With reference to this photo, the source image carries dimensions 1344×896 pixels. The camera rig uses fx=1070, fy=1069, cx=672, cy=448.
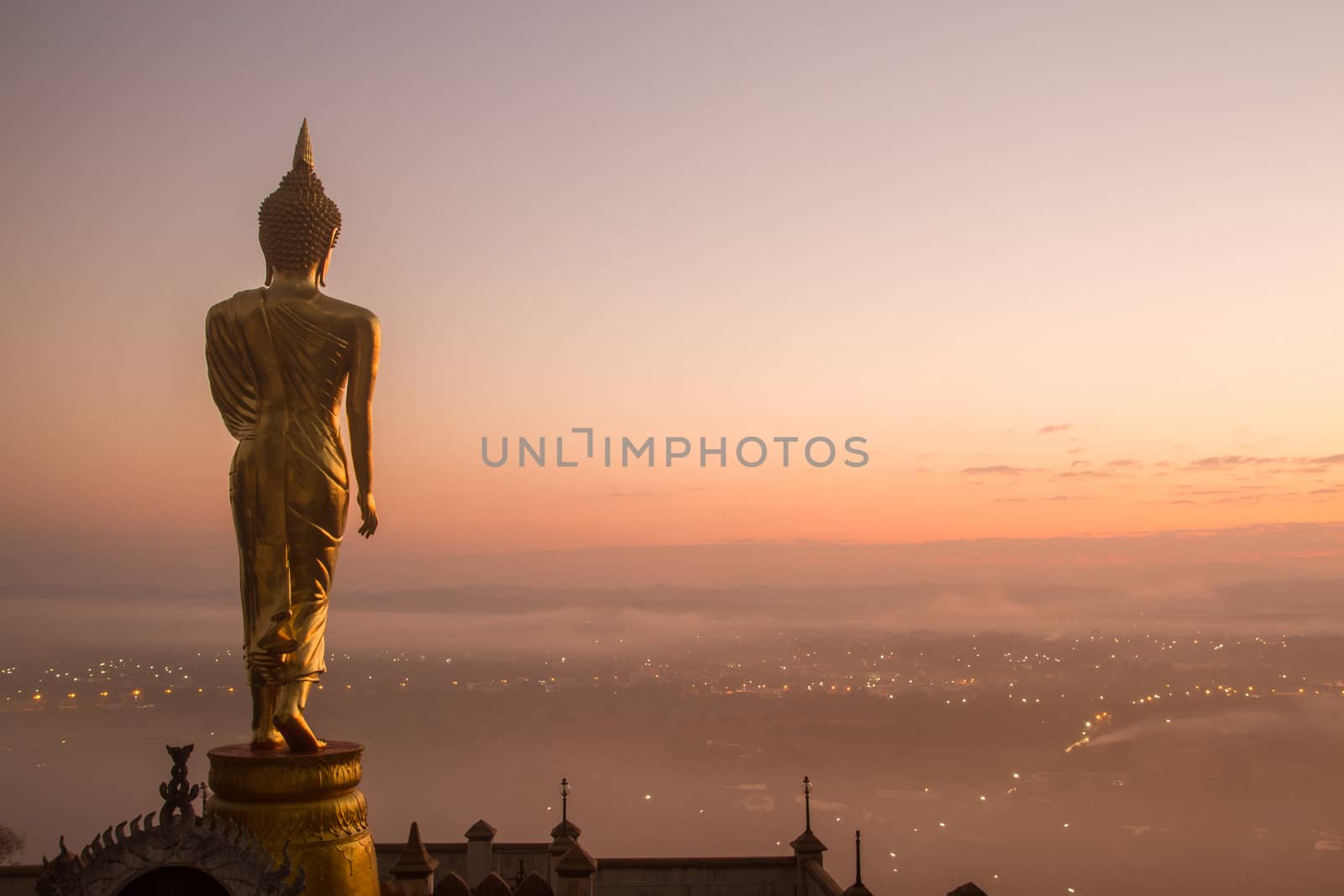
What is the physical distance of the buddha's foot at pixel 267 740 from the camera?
9.83m

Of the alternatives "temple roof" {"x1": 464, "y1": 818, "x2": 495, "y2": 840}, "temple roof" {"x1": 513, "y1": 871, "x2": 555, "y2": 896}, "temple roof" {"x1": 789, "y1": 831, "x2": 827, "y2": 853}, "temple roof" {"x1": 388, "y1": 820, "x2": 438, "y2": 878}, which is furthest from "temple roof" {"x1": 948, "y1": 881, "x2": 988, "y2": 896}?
"temple roof" {"x1": 464, "y1": 818, "x2": 495, "y2": 840}

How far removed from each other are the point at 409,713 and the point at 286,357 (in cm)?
3489

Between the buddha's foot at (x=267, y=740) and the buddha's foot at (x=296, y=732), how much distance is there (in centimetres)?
15

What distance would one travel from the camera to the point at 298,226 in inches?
418

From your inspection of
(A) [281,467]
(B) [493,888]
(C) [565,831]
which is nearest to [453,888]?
(B) [493,888]

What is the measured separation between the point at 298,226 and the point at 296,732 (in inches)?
192

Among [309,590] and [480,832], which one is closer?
[309,590]

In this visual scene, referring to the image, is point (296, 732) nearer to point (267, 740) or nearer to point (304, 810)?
point (267, 740)

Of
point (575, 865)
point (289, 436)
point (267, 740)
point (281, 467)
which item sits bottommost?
point (575, 865)

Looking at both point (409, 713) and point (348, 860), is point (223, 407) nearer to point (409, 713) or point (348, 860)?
point (348, 860)

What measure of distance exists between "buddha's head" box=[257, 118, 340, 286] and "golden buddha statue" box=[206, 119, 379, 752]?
12mm

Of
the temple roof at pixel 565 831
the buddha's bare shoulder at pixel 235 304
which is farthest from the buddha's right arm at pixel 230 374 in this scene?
the temple roof at pixel 565 831

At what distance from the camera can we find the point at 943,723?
51781 millimetres

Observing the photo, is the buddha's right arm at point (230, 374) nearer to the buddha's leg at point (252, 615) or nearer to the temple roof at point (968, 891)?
the buddha's leg at point (252, 615)
